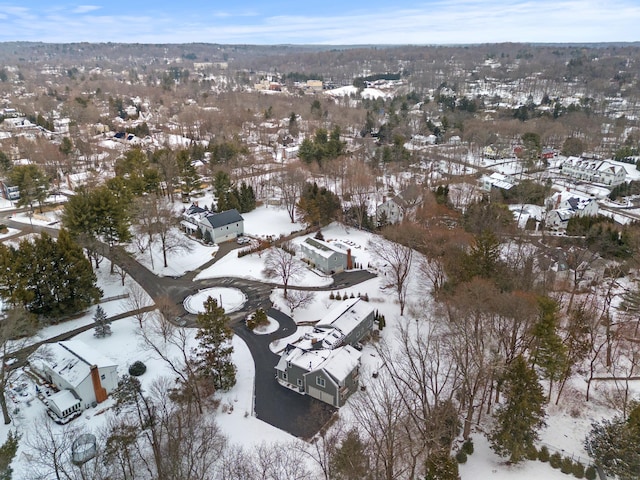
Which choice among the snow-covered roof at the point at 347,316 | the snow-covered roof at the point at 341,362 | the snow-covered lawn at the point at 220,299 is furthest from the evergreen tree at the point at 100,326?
the snow-covered roof at the point at 341,362

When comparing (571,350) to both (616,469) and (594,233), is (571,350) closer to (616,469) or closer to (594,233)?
(616,469)

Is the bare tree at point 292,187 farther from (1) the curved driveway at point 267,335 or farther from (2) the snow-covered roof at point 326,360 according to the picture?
(2) the snow-covered roof at point 326,360

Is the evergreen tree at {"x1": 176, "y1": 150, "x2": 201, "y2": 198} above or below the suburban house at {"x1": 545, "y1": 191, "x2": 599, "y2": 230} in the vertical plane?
above

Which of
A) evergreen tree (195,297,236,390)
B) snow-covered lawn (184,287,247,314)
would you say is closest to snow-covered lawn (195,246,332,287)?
snow-covered lawn (184,287,247,314)

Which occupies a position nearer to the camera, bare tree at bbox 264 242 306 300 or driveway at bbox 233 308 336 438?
driveway at bbox 233 308 336 438

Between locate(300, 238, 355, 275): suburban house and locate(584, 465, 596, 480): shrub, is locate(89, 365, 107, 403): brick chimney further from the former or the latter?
locate(584, 465, 596, 480): shrub

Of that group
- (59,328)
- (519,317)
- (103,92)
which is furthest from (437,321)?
(103,92)
